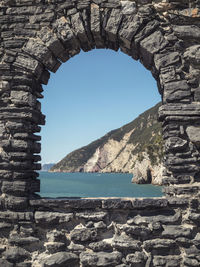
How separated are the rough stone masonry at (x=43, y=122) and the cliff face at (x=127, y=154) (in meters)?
44.3

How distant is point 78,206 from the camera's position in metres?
3.87

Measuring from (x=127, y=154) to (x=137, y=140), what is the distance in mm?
8905

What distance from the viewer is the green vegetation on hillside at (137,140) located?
6372cm

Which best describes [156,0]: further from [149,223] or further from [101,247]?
[101,247]

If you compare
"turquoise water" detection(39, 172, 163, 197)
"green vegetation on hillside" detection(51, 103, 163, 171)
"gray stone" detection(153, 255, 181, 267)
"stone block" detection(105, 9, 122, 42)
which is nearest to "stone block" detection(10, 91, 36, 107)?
"stone block" detection(105, 9, 122, 42)

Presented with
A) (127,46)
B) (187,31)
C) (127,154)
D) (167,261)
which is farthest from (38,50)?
(127,154)

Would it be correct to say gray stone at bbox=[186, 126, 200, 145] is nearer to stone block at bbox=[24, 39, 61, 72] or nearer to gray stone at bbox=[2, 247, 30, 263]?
stone block at bbox=[24, 39, 61, 72]

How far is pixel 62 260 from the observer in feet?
12.1

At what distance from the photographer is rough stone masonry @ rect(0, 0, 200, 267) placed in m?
3.77

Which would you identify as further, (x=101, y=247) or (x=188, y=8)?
(x=188, y=8)

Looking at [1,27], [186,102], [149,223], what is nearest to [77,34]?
[1,27]

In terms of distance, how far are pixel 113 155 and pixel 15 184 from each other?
12841 centimetres

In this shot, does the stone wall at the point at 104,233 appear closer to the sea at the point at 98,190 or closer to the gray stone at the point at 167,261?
the gray stone at the point at 167,261

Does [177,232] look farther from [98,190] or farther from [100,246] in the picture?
[98,190]
